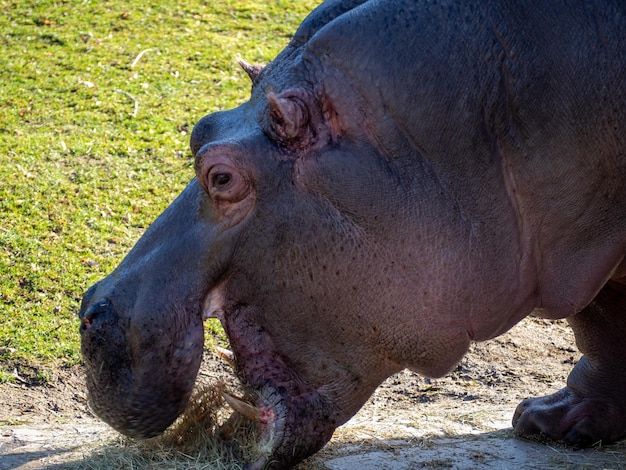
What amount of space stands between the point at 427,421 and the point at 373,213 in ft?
5.36

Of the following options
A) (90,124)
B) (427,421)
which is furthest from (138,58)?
(427,421)

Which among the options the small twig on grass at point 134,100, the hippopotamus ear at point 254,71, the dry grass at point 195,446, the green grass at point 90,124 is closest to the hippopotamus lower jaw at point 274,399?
the dry grass at point 195,446

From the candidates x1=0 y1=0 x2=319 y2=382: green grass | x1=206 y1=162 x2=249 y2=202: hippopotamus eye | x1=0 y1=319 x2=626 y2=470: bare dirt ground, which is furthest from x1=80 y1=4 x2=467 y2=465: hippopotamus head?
x1=0 y1=0 x2=319 y2=382: green grass

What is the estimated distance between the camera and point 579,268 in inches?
129

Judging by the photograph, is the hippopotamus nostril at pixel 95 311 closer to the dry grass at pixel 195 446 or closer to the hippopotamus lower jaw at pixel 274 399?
the hippopotamus lower jaw at pixel 274 399

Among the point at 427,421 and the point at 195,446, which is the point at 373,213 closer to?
the point at 195,446

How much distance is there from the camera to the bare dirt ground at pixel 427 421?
3.82m

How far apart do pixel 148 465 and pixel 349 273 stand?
1.02 metres

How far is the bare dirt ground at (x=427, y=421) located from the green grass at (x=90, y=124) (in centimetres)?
46

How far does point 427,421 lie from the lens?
14.6ft

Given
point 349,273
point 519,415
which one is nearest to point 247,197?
point 349,273

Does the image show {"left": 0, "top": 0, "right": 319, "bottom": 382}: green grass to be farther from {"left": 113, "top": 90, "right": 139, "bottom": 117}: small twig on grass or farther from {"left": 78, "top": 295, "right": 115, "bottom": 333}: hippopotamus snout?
{"left": 78, "top": 295, "right": 115, "bottom": 333}: hippopotamus snout

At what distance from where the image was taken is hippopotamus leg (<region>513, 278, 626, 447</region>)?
4141 mm

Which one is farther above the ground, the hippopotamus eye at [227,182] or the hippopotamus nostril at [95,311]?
the hippopotamus eye at [227,182]
